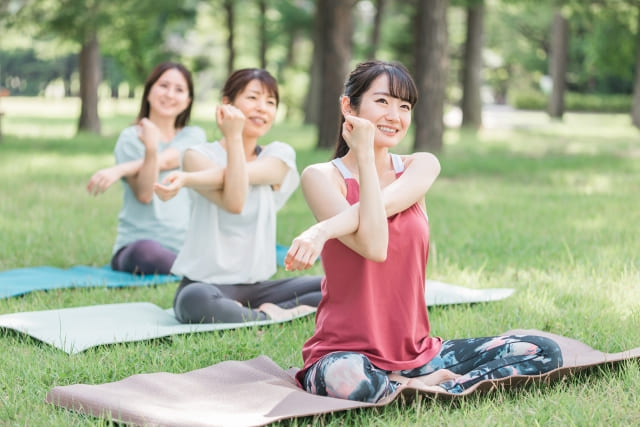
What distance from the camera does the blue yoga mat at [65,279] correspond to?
5.55 m

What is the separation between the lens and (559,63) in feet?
102

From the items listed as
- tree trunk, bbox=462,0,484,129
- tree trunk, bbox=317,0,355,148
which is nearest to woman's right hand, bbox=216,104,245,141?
tree trunk, bbox=317,0,355,148

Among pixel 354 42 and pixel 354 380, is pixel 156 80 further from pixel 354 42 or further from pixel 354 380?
pixel 354 42

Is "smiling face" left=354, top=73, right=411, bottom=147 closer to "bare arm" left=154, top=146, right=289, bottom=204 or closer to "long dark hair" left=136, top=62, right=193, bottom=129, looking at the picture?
"bare arm" left=154, top=146, right=289, bottom=204

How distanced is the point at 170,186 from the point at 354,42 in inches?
839

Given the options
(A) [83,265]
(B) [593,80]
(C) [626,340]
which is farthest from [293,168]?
(B) [593,80]

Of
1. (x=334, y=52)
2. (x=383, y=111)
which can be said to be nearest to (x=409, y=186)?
(x=383, y=111)

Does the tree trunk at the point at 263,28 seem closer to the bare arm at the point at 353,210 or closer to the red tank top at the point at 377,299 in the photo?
the bare arm at the point at 353,210

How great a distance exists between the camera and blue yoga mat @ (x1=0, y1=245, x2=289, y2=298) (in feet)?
18.2

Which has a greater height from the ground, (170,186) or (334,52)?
(334,52)

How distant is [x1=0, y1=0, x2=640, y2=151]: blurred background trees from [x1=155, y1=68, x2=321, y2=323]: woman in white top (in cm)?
931

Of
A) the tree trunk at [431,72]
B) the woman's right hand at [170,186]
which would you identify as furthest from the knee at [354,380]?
the tree trunk at [431,72]

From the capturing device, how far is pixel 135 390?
3244 millimetres

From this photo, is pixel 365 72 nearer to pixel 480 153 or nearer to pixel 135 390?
pixel 135 390
